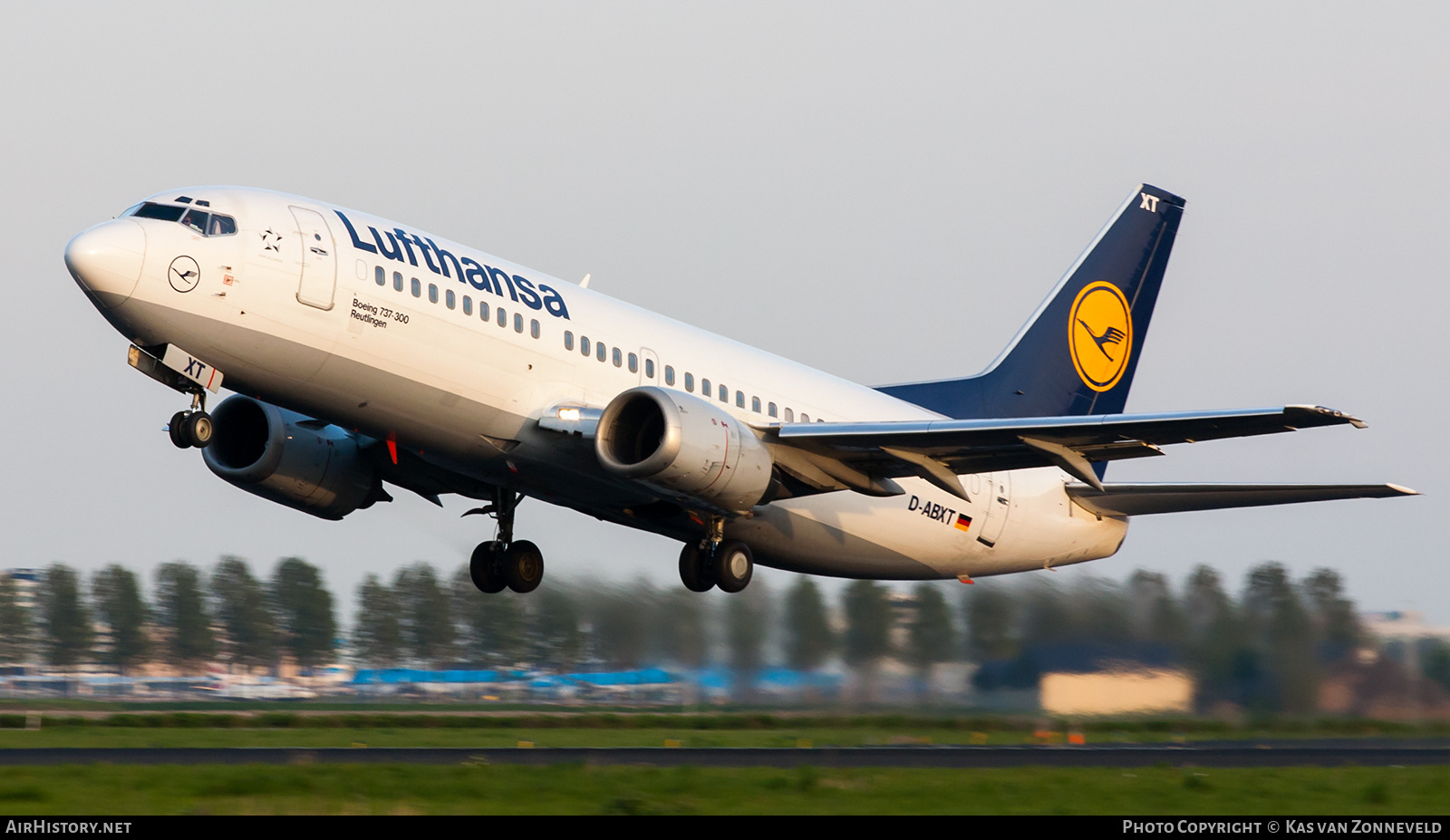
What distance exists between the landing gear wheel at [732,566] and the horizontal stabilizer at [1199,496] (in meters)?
5.69

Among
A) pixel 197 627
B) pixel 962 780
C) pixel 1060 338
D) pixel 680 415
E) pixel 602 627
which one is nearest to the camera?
pixel 962 780

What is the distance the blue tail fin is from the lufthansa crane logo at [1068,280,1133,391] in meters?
0.02

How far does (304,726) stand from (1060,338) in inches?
651

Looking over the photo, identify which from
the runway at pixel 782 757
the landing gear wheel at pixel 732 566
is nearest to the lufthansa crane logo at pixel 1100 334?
the runway at pixel 782 757

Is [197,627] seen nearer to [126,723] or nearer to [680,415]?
[126,723]

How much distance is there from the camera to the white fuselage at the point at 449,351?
19328mm

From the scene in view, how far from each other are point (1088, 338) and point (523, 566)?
12730mm

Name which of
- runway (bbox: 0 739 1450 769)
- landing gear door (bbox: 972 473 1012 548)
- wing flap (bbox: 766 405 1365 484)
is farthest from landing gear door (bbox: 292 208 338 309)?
landing gear door (bbox: 972 473 1012 548)

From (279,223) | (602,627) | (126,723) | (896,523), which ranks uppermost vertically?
(279,223)

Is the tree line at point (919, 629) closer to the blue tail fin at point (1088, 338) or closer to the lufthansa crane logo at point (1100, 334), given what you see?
the blue tail fin at point (1088, 338)

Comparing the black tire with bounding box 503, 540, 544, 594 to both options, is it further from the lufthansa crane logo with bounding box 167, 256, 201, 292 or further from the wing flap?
the lufthansa crane logo with bounding box 167, 256, 201, 292

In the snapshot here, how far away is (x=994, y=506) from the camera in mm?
27141

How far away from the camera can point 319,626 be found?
32.2m

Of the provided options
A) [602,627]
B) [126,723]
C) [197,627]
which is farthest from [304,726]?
[197,627]
